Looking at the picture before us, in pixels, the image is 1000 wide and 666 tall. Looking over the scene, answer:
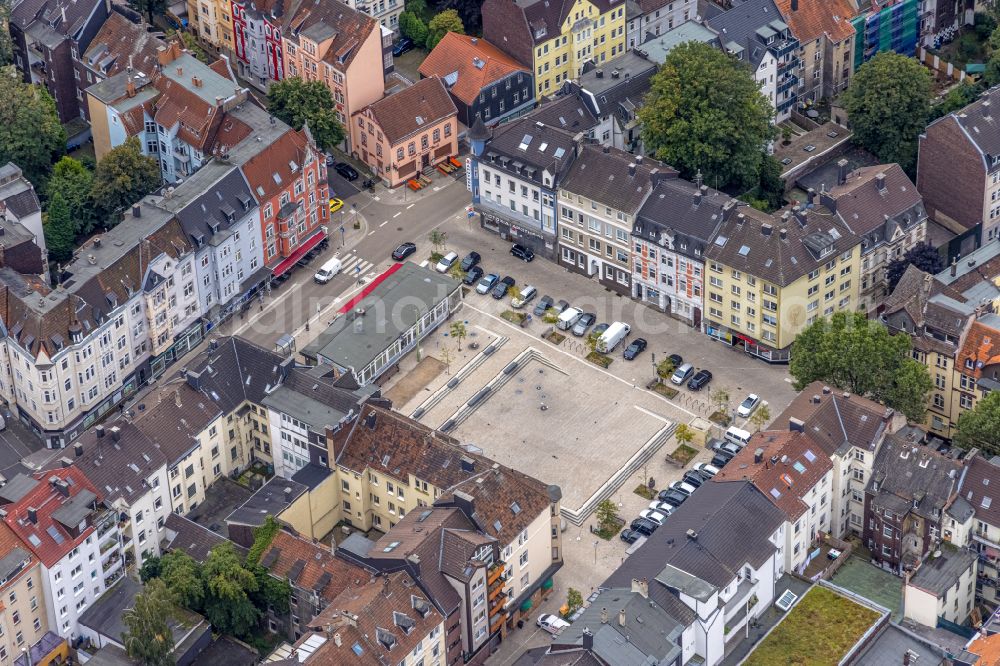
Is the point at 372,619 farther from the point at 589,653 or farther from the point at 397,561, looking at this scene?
the point at 589,653

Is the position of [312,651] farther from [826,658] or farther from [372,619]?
[826,658]

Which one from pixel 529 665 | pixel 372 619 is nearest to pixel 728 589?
pixel 529 665

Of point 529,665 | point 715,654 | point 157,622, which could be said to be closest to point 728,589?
point 715,654

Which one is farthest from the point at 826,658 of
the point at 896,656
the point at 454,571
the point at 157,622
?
the point at 157,622

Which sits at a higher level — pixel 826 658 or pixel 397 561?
pixel 397 561

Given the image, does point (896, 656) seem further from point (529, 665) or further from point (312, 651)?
point (312, 651)
